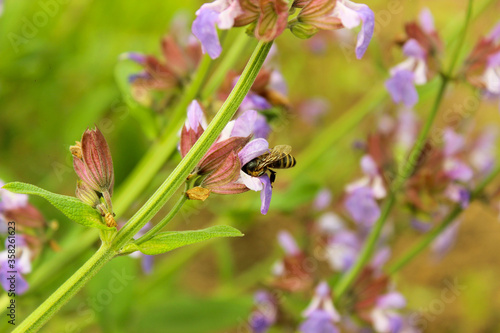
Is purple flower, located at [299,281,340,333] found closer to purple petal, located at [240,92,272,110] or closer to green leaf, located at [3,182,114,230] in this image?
purple petal, located at [240,92,272,110]

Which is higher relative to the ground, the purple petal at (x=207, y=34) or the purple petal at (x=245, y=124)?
the purple petal at (x=207, y=34)

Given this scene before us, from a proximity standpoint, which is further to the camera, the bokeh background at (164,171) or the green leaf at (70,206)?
the bokeh background at (164,171)

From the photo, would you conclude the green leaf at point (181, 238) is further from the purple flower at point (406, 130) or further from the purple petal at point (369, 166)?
the purple flower at point (406, 130)

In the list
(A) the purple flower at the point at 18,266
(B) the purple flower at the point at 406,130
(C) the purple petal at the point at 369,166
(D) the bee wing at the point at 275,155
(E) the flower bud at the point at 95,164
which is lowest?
(B) the purple flower at the point at 406,130

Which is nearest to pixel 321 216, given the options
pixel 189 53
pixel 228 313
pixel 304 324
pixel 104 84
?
pixel 228 313

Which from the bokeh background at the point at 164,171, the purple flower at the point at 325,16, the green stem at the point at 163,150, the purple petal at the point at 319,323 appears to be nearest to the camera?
the purple flower at the point at 325,16

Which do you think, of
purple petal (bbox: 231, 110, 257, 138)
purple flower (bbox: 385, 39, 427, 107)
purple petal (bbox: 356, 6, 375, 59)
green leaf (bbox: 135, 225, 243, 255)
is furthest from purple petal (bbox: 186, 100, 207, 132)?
purple flower (bbox: 385, 39, 427, 107)

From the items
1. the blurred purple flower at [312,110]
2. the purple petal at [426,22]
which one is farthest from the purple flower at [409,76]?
the blurred purple flower at [312,110]

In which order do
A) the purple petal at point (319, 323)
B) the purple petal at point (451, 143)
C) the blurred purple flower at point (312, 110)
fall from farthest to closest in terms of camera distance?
the blurred purple flower at point (312, 110) → the purple petal at point (451, 143) → the purple petal at point (319, 323)
